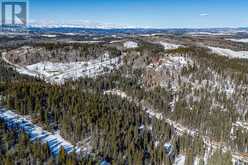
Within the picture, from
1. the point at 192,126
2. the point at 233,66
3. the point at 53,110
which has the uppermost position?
the point at 233,66

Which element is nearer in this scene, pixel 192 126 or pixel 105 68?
pixel 192 126

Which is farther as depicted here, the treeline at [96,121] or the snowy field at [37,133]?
the treeline at [96,121]

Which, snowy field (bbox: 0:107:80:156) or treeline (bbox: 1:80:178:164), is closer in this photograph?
snowy field (bbox: 0:107:80:156)

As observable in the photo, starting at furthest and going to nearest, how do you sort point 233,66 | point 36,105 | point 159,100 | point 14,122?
point 233,66 → point 159,100 → point 36,105 → point 14,122

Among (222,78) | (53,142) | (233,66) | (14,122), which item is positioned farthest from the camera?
(233,66)

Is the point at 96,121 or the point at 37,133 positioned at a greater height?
the point at 96,121

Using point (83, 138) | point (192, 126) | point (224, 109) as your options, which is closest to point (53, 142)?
point (83, 138)

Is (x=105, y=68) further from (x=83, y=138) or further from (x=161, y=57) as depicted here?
A: (x=83, y=138)

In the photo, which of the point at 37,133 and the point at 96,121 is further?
the point at 96,121
